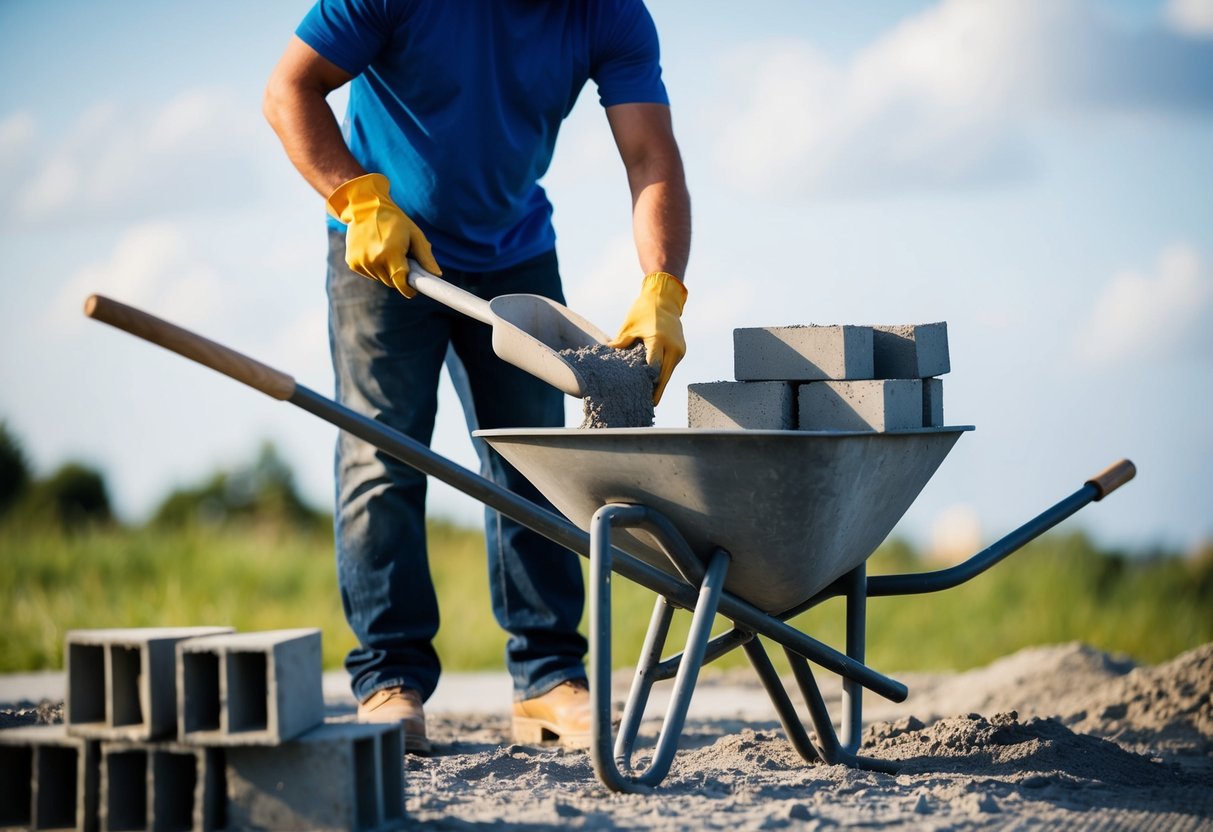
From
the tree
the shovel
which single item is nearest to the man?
the shovel

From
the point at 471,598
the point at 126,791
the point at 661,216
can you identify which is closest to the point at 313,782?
the point at 126,791

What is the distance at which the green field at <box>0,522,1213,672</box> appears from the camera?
21.6ft

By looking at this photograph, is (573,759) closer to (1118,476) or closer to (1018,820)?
(1018,820)

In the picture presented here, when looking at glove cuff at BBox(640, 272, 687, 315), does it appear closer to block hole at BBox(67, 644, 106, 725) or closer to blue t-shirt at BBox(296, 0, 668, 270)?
blue t-shirt at BBox(296, 0, 668, 270)

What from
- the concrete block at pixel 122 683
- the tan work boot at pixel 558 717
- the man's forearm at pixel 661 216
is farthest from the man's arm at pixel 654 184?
the concrete block at pixel 122 683

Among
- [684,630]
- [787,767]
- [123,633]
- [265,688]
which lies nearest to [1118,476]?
[787,767]

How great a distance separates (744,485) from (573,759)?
105cm

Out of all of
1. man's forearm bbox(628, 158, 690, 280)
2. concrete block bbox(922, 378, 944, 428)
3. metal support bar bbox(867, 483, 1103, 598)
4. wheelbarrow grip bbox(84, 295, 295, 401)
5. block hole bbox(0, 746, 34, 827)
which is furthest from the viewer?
man's forearm bbox(628, 158, 690, 280)

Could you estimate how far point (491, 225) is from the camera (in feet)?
11.2

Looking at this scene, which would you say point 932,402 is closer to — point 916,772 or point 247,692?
point 916,772

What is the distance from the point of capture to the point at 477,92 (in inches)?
129

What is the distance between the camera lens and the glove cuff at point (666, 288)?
3021mm

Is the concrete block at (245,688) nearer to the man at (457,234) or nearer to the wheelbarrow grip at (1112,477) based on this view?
the man at (457,234)

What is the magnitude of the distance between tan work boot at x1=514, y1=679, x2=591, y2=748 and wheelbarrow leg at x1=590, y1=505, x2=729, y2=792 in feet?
2.66
